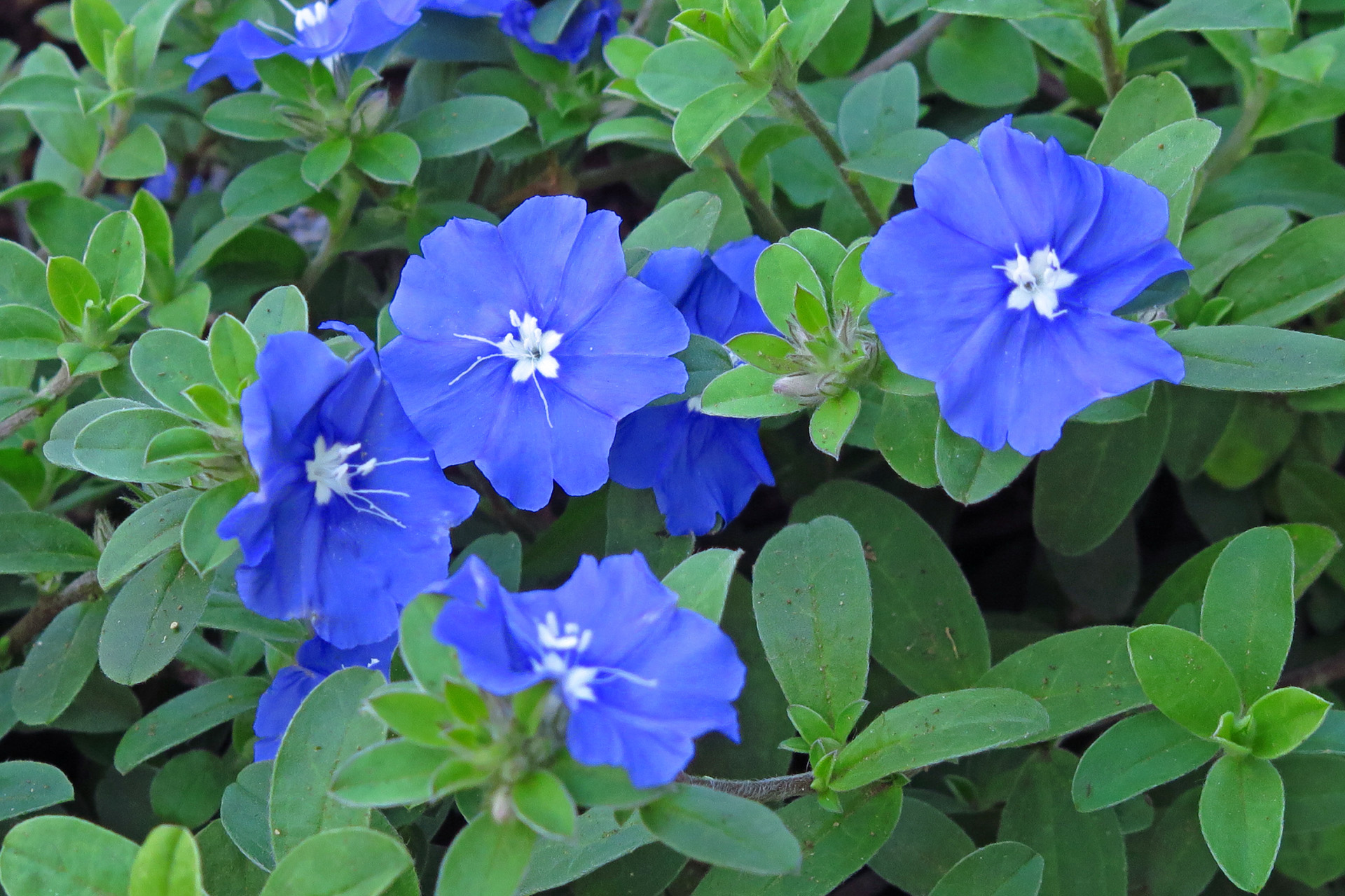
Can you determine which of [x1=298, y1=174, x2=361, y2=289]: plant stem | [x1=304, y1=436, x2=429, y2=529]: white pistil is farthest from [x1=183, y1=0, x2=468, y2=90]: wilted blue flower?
[x1=304, y1=436, x2=429, y2=529]: white pistil

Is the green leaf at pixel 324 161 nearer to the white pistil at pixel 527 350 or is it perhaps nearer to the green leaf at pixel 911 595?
the white pistil at pixel 527 350

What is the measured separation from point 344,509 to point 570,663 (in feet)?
1.85

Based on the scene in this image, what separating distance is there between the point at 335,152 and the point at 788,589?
1.17m

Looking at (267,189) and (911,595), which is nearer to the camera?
(911,595)

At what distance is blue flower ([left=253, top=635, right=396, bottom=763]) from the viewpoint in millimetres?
1807

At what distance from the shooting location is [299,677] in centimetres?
187

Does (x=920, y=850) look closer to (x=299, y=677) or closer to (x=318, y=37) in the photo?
(x=299, y=677)

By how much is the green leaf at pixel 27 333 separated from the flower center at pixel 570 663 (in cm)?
114

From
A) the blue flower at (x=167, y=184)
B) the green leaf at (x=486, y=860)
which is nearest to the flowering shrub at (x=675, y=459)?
the green leaf at (x=486, y=860)

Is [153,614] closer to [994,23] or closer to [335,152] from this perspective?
[335,152]

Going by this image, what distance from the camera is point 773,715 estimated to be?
2.11m

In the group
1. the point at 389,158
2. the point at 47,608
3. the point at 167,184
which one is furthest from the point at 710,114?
the point at 167,184

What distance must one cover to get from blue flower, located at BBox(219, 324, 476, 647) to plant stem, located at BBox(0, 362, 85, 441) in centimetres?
63

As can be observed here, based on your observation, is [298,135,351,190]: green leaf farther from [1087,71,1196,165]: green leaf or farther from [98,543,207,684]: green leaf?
[1087,71,1196,165]: green leaf
